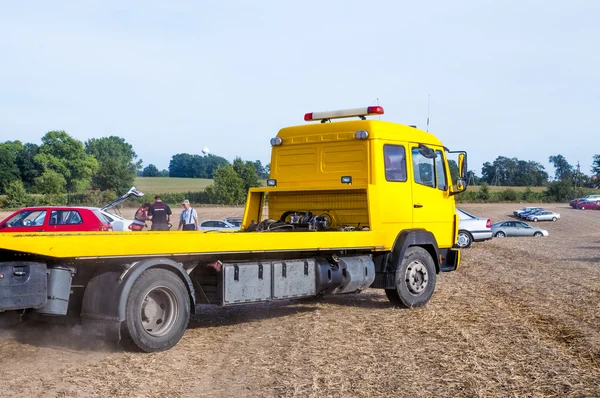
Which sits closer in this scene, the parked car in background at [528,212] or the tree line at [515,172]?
the parked car in background at [528,212]

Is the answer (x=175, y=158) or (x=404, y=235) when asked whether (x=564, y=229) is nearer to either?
(x=404, y=235)

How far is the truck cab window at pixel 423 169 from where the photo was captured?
38.6ft

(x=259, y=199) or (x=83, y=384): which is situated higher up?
(x=259, y=199)

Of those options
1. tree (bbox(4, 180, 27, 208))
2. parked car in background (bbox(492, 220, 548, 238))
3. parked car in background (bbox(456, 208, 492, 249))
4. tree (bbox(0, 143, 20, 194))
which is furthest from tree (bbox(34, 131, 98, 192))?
parked car in background (bbox(456, 208, 492, 249))

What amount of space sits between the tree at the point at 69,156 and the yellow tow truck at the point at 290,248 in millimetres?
103939

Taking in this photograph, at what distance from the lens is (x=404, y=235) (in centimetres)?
1138

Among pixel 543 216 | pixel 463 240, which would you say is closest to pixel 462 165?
pixel 463 240

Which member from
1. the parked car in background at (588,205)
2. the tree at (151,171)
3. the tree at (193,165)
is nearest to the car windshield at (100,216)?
the parked car in background at (588,205)

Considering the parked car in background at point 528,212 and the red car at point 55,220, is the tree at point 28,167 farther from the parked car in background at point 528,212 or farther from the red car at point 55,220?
the red car at point 55,220

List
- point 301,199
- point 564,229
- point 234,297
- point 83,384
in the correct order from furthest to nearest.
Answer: point 564,229 → point 301,199 → point 234,297 → point 83,384

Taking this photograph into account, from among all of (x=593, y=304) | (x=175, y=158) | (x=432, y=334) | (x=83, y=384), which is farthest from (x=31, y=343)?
(x=175, y=158)

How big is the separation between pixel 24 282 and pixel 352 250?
521cm

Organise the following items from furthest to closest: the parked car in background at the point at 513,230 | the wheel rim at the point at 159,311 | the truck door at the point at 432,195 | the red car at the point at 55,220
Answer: the parked car in background at the point at 513,230
the red car at the point at 55,220
the truck door at the point at 432,195
the wheel rim at the point at 159,311

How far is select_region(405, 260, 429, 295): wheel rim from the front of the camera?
1149 cm
